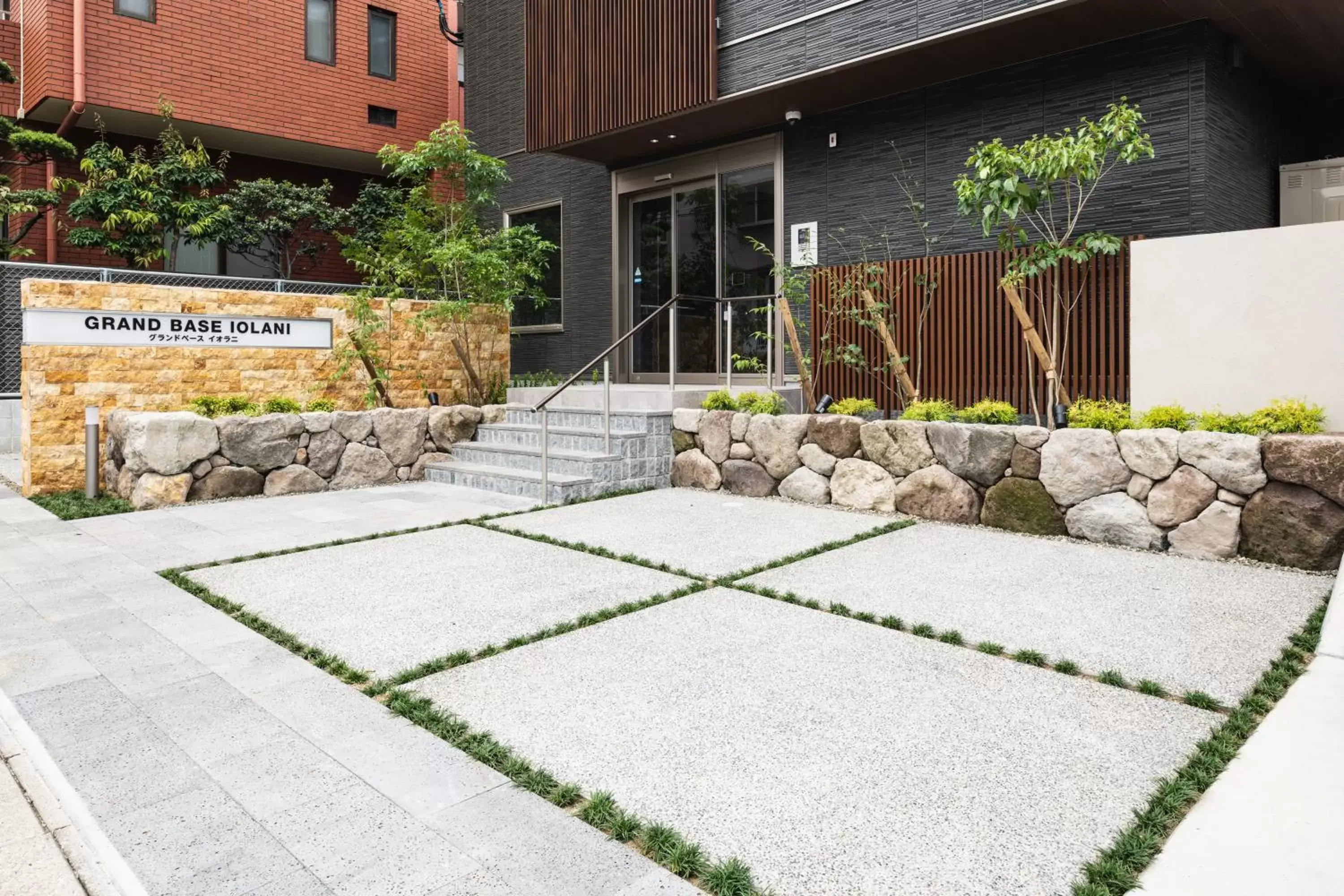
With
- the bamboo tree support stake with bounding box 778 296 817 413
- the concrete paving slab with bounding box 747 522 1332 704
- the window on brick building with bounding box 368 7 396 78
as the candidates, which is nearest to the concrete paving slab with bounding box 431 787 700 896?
the concrete paving slab with bounding box 747 522 1332 704

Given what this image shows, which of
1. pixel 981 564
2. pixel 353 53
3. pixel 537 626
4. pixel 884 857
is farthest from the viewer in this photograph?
pixel 353 53

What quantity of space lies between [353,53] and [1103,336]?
1363cm

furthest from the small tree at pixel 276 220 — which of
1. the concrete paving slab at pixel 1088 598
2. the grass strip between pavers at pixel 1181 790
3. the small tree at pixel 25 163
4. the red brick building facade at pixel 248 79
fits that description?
the grass strip between pavers at pixel 1181 790

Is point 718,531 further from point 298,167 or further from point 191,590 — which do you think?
point 298,167

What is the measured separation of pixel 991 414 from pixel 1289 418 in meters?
1.83

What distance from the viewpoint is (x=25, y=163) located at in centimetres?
1132

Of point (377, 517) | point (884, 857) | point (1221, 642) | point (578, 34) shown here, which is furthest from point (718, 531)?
point (578, 34)

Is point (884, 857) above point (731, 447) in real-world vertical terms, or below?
below

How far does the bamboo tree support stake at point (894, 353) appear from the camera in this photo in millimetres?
7098

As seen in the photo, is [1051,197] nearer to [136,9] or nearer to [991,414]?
[991,414]

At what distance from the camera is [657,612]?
3.92 meters

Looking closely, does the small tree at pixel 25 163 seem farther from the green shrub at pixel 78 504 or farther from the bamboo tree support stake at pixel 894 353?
the bamboo tree support stake at pixel 894 353

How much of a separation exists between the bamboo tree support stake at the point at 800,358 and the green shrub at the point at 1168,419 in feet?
10.1

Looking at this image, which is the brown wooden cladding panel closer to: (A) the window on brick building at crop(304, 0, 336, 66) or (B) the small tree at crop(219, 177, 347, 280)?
(B) the small tree at crop(219, 177, 347, 280)
